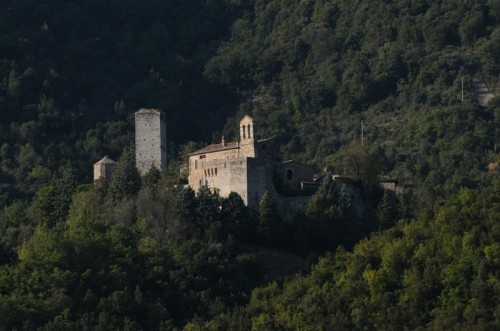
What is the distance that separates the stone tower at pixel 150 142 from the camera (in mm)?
84688

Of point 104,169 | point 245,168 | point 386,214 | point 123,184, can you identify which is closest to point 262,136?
point 104,169

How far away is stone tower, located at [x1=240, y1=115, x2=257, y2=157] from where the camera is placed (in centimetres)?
7806

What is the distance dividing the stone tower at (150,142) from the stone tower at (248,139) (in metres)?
6.29

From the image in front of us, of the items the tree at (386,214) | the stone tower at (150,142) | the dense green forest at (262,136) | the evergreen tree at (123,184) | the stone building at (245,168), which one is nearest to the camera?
the dense green forest at (262,136)

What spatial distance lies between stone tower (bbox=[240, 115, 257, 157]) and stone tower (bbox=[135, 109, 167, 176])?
6292 mm

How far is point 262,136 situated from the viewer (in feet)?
340

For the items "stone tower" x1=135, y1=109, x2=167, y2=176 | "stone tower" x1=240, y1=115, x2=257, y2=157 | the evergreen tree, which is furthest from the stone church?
the evergreen tree

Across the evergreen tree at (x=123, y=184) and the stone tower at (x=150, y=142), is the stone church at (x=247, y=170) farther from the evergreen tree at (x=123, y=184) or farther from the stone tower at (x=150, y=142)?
the evergreen tree at (x=123, y=184)

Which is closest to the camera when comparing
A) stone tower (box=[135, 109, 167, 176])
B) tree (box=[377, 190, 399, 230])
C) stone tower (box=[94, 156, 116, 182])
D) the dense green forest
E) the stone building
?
the dense green forest

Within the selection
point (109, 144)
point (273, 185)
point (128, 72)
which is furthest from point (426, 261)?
point (128, 72)

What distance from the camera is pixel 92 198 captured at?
263 feet

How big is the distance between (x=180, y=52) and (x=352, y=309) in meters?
51.6

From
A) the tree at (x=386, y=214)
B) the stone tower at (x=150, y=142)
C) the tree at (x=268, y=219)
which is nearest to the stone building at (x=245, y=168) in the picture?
the tree at (x=268, y=219)

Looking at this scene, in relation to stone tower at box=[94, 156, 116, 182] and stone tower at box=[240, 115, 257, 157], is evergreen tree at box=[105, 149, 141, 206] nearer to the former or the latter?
stone tower at box=[94, 156, 116, 182]
